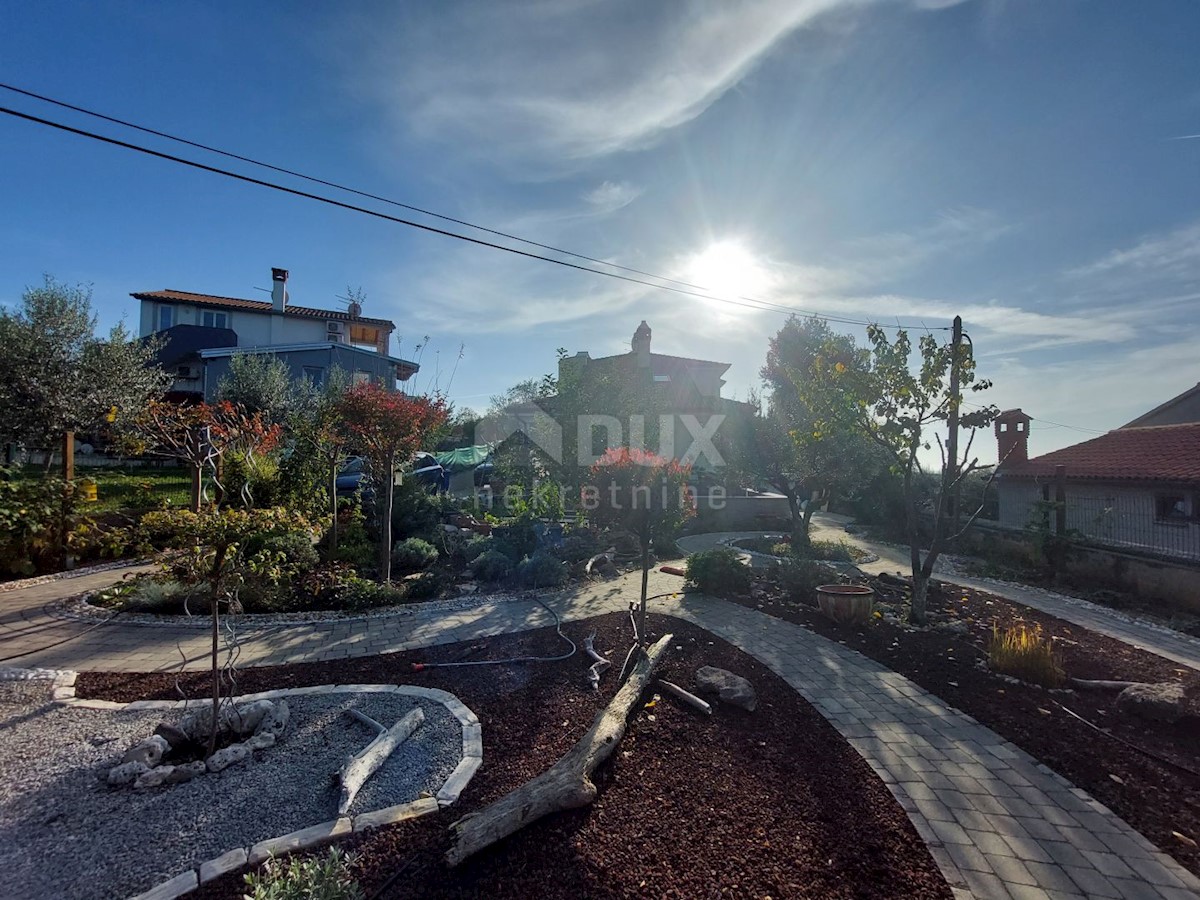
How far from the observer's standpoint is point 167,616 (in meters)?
6.26

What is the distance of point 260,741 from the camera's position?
3.49 m

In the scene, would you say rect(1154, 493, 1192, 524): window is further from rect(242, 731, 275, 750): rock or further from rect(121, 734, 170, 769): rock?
rect(121, 734, 170, 769): rock

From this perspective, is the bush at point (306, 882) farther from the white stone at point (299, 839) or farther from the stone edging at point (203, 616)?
the stone edging at point (203, 616)

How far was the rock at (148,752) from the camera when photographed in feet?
10.5

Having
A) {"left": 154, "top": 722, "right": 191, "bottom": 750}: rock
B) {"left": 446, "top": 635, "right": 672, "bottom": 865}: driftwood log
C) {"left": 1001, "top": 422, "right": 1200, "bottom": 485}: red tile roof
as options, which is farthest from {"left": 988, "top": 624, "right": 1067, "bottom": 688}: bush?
{"left": 1001, "top": 422, "right": 1200, "bottom": 485}: red tile roof

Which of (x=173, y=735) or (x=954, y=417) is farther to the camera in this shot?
(x=954, y=417)

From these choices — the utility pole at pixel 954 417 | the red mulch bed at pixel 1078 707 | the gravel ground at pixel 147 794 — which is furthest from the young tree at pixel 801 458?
the gravel ground at pixel 147 794

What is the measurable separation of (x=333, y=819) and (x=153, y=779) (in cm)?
126

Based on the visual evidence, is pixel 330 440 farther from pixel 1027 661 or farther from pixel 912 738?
pixel 1027 661

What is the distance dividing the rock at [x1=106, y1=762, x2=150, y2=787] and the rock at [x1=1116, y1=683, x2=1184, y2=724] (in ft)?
24.0

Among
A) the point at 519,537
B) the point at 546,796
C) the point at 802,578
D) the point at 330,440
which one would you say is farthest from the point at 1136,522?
the point at 330,440

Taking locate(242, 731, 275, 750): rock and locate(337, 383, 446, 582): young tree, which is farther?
locate(337, 383, 446, 582): young tree

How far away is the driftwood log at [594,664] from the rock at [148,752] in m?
3.05

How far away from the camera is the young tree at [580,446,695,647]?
5684 millimetres
